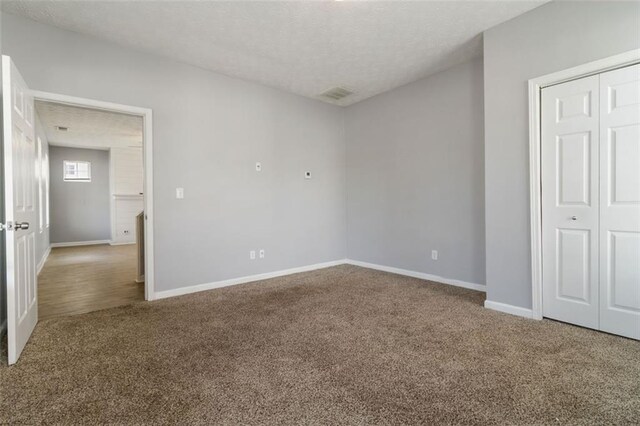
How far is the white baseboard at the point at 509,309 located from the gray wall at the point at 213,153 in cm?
260

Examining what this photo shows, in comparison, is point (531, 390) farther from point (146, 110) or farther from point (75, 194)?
point (75, 194)

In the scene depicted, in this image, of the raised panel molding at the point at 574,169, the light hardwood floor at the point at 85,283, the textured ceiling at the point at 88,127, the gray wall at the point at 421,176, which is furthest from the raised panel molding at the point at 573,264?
the textured ceiling at the point at 88,127

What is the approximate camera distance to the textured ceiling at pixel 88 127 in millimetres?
5246

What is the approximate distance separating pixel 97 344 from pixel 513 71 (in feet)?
13.7

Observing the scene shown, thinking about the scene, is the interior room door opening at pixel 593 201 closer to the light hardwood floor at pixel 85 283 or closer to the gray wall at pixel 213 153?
the gray wall at pixel 213 153

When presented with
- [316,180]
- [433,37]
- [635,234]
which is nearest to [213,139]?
[316,180]

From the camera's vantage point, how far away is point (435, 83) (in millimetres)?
3963

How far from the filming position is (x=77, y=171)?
27.8 feet

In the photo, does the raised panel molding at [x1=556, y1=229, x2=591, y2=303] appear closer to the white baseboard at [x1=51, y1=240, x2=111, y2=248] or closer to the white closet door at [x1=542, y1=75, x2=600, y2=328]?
the white closet door at [x1=542, y1=75, x2=600, y2=328]

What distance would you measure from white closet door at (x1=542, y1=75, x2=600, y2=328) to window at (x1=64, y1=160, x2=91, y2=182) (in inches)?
406

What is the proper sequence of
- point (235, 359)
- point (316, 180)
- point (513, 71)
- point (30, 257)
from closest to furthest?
point (235, 359), point (30, 257), point (513, 71), point (316, 180)

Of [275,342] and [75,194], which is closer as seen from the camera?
[275,342]

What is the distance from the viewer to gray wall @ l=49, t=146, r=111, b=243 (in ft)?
26.6

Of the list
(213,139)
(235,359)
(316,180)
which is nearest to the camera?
(235,359)
